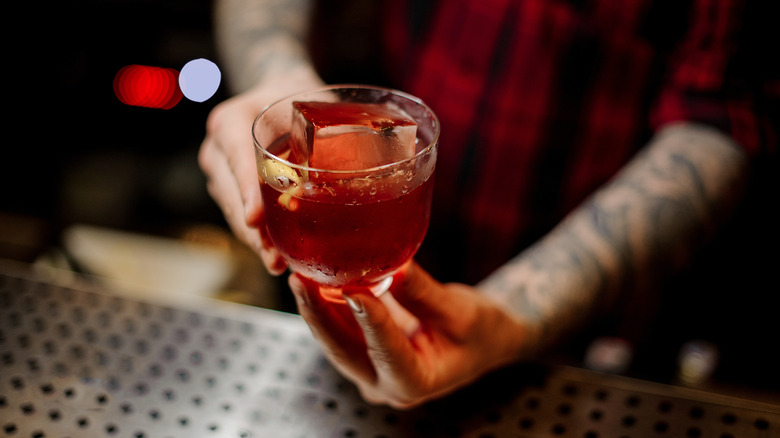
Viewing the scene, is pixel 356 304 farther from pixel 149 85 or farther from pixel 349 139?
pixel 149 85

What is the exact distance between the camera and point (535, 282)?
124 cm

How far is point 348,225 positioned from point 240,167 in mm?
297

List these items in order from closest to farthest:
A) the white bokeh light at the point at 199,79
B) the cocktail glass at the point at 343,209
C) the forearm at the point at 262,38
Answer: the cocktail glass at the point at 343,209
the forearm at the point at 262,38
the white bokeh light at the point at 199,79

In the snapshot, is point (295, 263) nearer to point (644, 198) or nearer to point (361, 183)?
point (361, 183)

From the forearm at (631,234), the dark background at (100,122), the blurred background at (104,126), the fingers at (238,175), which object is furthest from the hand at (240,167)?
the dark background at (100,122)

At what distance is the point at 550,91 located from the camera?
1599 mm

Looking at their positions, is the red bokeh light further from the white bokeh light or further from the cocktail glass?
the cocktail glass

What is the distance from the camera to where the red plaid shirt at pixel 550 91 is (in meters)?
1.35

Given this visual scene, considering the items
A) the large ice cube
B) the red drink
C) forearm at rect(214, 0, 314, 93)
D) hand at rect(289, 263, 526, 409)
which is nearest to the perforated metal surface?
hand at rect(289, 263, 526, 409)

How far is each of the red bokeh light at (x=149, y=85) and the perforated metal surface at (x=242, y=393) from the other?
210 cm

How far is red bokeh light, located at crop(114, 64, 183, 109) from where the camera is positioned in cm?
299

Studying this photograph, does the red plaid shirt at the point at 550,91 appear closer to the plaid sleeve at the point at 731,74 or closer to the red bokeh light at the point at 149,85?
the plaid sleeve at the point at 731,74

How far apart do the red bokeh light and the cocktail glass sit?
241 cm

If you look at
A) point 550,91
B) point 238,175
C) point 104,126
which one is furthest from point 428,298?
point 104,126
